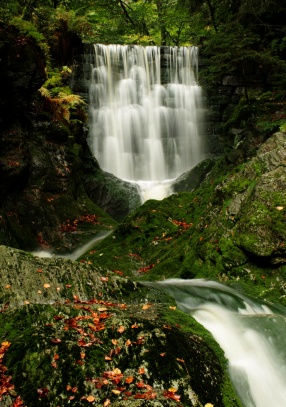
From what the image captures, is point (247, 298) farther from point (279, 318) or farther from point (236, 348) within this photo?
point (236, 348)

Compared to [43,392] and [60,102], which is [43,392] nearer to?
[43,392]

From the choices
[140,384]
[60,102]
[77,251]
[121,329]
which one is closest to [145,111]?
[60,102]

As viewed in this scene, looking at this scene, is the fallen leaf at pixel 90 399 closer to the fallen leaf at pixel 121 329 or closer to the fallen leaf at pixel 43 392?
the fallen leaf at pixel 43 392

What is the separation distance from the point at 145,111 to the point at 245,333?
16240mm

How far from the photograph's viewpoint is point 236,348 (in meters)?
3.48

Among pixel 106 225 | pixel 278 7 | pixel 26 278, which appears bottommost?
pixel 106 225

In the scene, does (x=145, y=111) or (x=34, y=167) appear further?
(x=145, y=111)

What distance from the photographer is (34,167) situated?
1052cm

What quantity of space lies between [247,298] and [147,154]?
543 inches

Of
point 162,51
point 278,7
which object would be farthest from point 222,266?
point 162,51

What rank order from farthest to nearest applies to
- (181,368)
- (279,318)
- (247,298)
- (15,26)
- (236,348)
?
(15,26) < (247,298) < (279,318) < (236,348) < (181,368)

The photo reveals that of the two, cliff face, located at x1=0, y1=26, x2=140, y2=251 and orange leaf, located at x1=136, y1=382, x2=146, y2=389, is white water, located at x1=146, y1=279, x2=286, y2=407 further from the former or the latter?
cliff face, located at x1=0, y1=26, x2=140, y2=251

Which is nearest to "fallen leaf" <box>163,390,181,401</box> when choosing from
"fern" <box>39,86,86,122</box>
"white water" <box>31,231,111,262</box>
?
"white water" <box>31,231,111,262</box>

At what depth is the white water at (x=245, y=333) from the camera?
3141 mm
